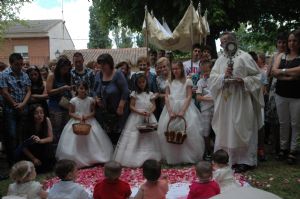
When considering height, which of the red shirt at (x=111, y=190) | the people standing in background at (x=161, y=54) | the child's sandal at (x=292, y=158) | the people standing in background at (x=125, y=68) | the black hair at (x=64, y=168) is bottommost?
the child's sandal at (x=292, y=158)

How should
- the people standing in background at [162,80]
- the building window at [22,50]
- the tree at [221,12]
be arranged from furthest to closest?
the building window at [22,50] < the tree at [221,12] < the people standing in background at [162,80]

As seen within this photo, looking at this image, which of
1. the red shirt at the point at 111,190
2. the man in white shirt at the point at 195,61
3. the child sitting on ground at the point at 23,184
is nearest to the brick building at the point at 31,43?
the man in white shirt at the point at 195,61

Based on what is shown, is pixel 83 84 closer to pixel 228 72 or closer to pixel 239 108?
pixel 228 72

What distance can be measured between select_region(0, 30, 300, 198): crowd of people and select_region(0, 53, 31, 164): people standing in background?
0.6 inches

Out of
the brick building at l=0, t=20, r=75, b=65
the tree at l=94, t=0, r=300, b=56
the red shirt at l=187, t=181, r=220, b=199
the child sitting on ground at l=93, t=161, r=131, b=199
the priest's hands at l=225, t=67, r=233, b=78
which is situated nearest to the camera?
the red shirt at l=187, t=181, r=220, b=199

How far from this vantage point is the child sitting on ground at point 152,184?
4.37 metres

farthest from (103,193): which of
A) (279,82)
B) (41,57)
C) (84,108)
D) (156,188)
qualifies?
(41,57)

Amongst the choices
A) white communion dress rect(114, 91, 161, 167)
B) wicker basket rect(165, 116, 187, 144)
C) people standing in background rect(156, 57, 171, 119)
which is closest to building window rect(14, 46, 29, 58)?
people standing in background rect(156, 57, 171, 119)

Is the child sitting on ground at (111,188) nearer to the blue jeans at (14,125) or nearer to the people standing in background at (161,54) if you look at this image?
the blue jeans at (14,125)

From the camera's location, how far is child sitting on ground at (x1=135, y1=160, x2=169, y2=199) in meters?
4.37

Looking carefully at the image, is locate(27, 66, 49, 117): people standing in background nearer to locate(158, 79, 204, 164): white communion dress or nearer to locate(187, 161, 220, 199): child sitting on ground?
locate(158, 79, 204, 164): white communion dress

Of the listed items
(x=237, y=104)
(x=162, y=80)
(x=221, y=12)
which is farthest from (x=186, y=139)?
(x=221, y=12)

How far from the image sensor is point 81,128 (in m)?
7.19

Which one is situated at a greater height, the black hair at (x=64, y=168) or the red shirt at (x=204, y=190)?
the black hair at (x=64, y=168)
